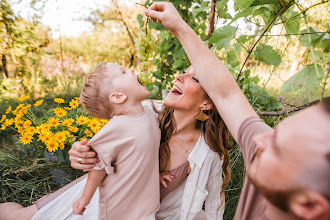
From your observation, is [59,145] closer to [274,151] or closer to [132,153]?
→ [132,153]

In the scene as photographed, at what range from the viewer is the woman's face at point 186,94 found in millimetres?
1450

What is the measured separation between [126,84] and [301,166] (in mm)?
1086

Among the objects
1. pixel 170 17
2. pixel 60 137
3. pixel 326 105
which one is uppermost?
pixel 170 17

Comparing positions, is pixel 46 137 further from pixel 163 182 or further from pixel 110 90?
pixel 163 182

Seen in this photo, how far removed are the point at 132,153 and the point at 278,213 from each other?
32.6 inches

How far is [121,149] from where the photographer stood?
47.8 inches

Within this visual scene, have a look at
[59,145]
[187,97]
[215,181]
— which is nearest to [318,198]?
[187,97]

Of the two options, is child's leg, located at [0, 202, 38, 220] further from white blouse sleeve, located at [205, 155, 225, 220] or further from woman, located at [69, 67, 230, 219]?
white blouse sleeve, located at [205, 155, 225, 220]

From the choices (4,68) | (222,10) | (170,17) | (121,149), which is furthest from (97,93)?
(4,68)

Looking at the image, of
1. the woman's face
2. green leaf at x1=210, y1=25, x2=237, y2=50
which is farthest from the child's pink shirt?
green leaf at x1=210, y1=25, x2=237, y2=50

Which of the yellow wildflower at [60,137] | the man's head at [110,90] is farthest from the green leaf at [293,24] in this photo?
the yellow wildflower at [60,137]

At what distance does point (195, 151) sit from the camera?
1.53 metres

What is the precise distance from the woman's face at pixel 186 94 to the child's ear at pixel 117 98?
0.31 metres

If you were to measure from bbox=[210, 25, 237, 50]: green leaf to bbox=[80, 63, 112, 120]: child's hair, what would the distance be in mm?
761
